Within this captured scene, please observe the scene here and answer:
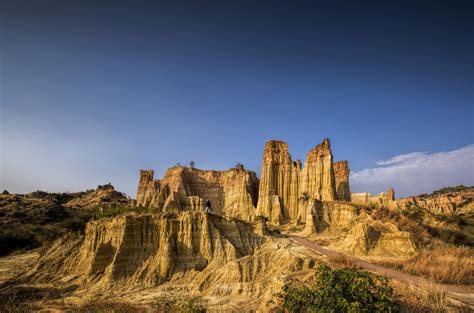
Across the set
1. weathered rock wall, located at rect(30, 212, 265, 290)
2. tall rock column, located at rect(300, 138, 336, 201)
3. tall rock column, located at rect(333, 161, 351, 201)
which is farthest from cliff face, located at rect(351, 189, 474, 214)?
weathered rock wall, located at rect(30, 212, 265, 290)

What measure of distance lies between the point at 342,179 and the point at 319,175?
11.9 meters

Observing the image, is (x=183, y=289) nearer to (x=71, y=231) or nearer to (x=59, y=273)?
(x=59, y=273)

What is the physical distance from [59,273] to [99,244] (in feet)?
14.7

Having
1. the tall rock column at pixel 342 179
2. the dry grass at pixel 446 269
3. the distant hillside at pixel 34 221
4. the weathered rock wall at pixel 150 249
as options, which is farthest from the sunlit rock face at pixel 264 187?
the dry grass at pixel 446 269

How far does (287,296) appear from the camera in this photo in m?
8.96

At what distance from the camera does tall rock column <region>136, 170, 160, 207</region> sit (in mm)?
67562

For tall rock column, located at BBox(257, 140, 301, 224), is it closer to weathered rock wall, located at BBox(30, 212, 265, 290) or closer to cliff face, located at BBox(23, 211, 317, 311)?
cliff face, located at BBox(23, 211, 317, 311)

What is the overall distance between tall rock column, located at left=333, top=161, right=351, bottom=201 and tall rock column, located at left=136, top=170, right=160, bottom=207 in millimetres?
39362

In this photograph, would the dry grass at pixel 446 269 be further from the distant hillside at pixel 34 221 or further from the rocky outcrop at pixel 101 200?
the rocky outcrop at pixel 101 200

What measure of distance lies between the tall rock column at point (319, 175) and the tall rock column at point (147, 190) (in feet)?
107

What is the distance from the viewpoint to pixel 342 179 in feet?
209

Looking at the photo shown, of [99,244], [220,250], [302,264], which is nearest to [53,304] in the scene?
[99,244]

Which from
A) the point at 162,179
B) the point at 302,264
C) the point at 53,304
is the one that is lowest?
the point at 53,304

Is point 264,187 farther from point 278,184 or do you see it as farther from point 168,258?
point 168,258
